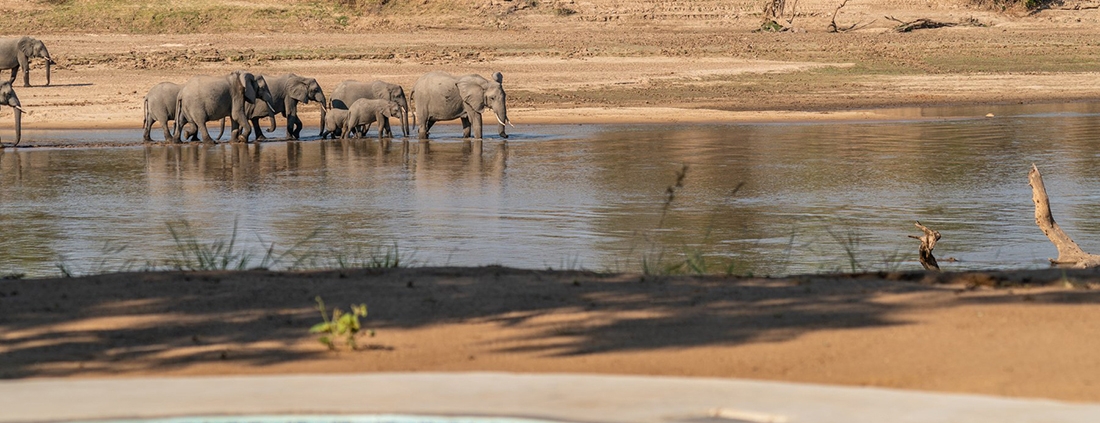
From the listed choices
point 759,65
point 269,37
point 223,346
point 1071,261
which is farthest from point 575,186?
point 269,37

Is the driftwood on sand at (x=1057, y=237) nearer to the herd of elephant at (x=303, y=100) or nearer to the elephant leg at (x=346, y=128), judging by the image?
the herd of elephant at (x=303, y=100)

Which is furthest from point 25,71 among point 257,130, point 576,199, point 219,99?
point 576,199

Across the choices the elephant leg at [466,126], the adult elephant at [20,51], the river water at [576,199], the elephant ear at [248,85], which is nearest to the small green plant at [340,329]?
the river water at [576,199]

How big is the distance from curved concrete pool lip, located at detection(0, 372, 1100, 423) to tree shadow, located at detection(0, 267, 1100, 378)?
27.9 inches

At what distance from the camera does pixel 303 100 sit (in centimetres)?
2577

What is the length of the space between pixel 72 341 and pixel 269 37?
1253 inches

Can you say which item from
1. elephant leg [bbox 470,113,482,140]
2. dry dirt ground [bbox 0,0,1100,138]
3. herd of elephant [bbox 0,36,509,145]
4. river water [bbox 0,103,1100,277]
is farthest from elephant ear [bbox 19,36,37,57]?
elephant leg [bbox 470,113,482,140]

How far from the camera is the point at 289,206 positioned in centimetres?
1595

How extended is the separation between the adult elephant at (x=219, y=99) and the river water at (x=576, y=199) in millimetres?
448

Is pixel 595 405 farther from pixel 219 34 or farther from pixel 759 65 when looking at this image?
pixel 219 34

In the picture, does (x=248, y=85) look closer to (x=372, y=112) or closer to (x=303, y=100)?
(x=303, y=100)

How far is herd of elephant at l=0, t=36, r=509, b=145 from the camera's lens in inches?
959

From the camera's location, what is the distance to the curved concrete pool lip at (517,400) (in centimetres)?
551

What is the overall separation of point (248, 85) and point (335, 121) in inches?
67.8
